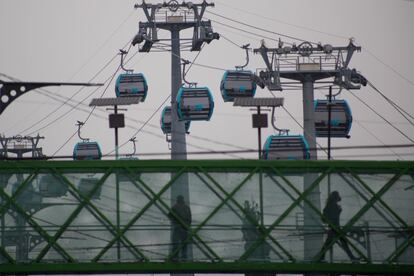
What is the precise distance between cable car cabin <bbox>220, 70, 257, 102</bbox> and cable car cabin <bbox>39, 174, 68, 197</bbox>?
48.3m

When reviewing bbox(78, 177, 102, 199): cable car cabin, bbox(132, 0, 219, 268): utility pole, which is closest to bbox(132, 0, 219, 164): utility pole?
bbox(132, 0, 219, 268): utility pole

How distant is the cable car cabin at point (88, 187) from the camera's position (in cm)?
4747

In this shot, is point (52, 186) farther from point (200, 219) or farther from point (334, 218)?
point (334, 218)

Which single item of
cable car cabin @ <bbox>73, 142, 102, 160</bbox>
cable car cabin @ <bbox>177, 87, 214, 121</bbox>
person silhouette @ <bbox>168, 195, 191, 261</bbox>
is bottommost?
person silhouette @ <bbox>168, 195, 191, 261</bbox>

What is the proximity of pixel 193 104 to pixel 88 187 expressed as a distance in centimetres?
4276

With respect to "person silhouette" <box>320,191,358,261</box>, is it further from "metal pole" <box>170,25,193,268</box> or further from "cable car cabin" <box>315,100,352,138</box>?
"cable car cabin" <box>315,100,352,138</box>

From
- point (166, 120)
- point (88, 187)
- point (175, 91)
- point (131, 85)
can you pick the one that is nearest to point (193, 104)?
point (175, 91)

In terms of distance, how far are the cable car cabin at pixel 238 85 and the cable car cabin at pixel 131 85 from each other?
7.61 metres

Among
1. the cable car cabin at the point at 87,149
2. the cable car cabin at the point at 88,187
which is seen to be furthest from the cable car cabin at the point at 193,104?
the cable car cabin at the point at 88,187

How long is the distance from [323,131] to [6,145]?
40293 mm

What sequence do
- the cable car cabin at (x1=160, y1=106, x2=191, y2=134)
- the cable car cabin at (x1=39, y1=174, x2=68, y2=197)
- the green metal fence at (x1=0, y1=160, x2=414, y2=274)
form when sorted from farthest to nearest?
the cable car cabin at (x1=160, y1=106, x2=191, y2=134), the cable car cabin at (x1=39, y1=174, x2=68, y2=197), the green metal fence at (x1=0, y1=160, x2=414, y2=274)

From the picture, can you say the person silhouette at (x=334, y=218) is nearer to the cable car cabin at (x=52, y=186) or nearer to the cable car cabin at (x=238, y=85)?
the cable car cabin at (x=52, y=186)

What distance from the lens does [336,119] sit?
95062 millimetres

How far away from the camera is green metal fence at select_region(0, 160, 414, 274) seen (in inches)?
1857
